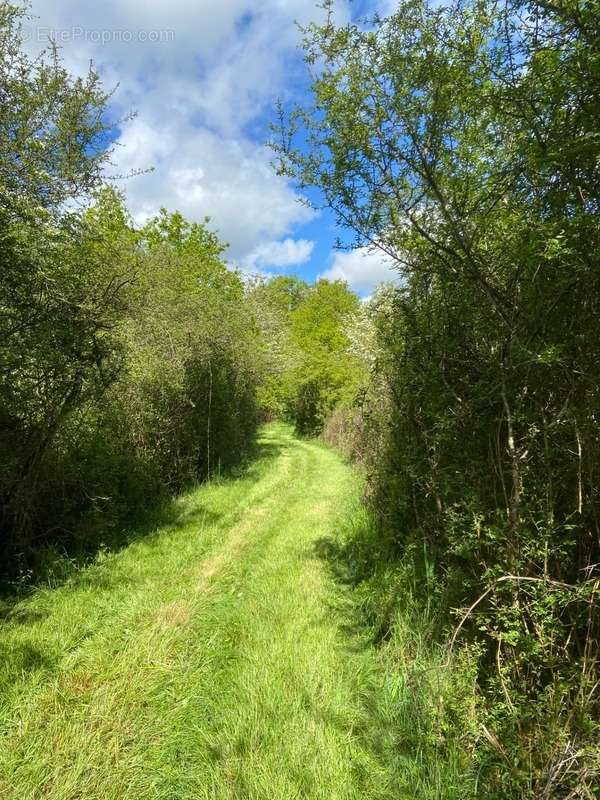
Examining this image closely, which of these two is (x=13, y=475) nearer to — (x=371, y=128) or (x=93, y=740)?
(x=93, y=740)

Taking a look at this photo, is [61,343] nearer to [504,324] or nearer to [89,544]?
[89,544]

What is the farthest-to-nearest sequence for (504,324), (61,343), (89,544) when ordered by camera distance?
(89,544)
(61,343)
(504,324)

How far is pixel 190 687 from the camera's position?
10.0 ft

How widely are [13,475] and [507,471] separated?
563cm

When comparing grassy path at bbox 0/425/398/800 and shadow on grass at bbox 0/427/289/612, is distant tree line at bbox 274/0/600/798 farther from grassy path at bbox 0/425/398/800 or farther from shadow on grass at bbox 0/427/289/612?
shadow on grass at bbox 0/427/289/612

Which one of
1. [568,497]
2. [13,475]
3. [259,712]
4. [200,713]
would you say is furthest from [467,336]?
[13,475]

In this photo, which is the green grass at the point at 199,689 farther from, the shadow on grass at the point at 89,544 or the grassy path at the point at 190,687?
the shadow on grass at the point at 89,544

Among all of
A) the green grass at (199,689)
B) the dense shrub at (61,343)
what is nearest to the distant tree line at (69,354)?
the dense shrub at (61,343)

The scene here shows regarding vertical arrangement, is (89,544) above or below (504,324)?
below

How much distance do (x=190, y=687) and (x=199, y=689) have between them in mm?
80

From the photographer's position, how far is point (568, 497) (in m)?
2.56

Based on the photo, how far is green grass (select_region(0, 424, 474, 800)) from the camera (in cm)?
231

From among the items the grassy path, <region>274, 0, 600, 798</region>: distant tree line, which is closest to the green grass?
the grassy path

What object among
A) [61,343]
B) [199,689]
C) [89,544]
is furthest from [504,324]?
[89,544]
